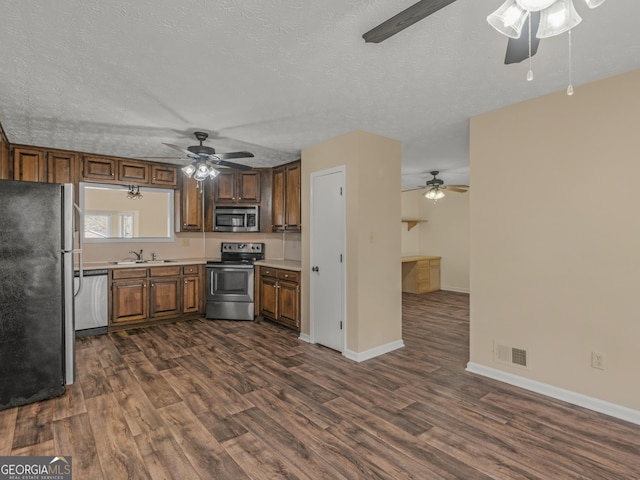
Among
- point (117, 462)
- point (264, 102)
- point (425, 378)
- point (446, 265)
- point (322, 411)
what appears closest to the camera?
point (117, 462)

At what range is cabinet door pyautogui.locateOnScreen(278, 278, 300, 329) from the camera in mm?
4535

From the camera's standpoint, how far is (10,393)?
2613 millimetres

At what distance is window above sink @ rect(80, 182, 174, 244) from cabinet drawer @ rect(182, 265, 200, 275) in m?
0.73

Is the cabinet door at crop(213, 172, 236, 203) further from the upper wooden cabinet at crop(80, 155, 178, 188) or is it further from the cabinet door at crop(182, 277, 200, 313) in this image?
the cabinet door at crop(182, 277, 200, 313)

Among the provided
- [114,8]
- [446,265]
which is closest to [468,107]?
[114,8]

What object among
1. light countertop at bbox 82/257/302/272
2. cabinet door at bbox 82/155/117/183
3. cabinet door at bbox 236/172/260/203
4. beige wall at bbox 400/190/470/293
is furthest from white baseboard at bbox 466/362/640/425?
cabinet door at bbox 82/155/117/183

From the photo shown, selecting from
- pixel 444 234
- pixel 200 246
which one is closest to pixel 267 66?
pixel 200 246

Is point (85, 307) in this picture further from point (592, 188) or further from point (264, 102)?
point (592, 188)

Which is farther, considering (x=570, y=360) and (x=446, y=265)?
(x=446, y=265)

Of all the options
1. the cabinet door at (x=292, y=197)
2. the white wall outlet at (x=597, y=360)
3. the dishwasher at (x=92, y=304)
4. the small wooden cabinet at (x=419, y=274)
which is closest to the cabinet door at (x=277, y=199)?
the cabinet door at (x=292, y=197)

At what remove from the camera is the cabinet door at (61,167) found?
14.5 feet

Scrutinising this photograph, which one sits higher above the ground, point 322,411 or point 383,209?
point 383,209

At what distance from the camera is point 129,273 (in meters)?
4.71

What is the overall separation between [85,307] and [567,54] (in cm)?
548
